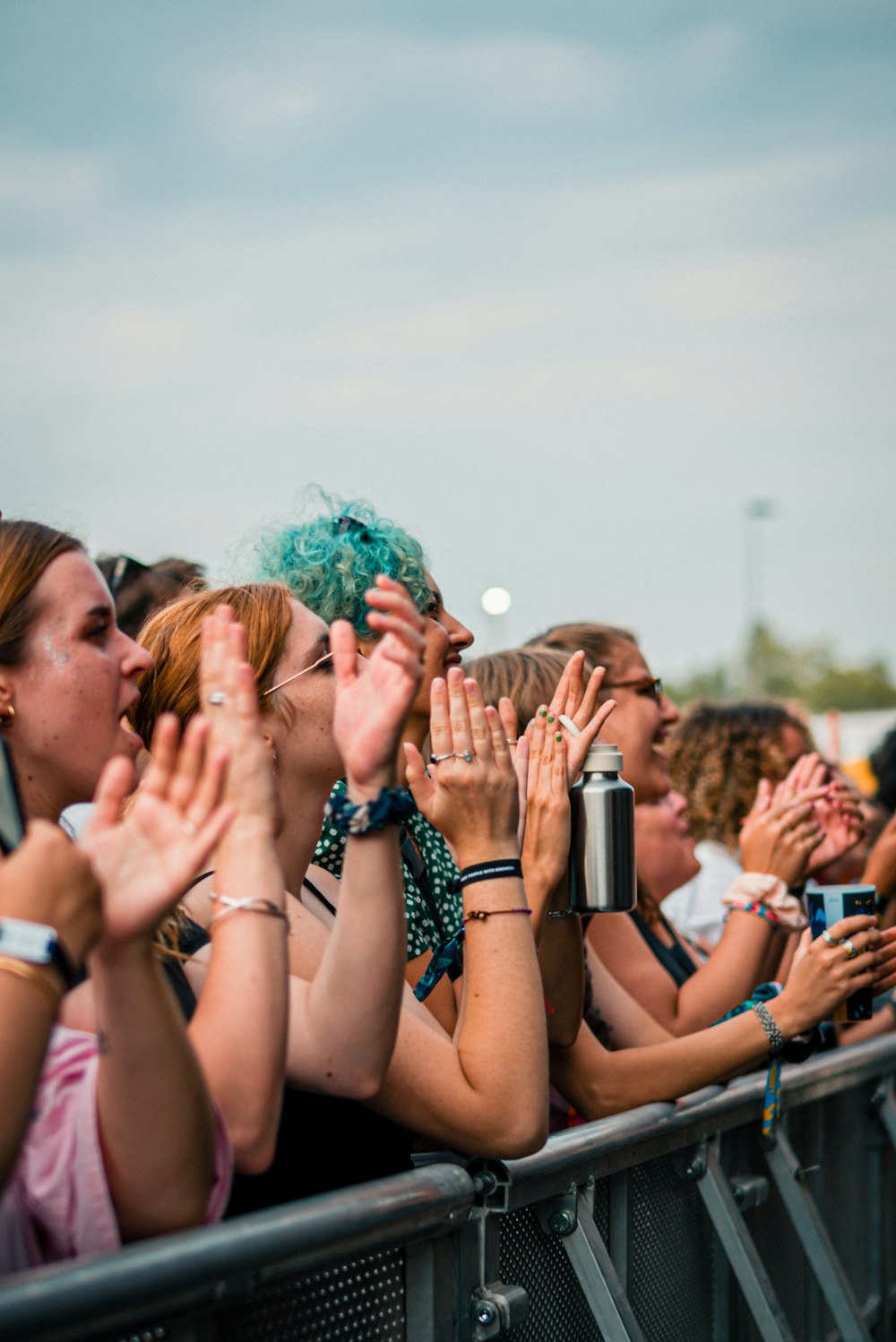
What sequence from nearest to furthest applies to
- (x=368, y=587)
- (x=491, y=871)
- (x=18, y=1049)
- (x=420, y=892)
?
(x=18, y=1049) → (x=491, y=871) → (x=420, y=892) → (x=368, y=587)

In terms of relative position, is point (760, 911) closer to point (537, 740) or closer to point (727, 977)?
point (727, 977)

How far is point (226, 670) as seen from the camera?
72.7 inches

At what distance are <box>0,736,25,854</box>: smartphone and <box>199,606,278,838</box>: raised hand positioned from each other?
0.82 ft

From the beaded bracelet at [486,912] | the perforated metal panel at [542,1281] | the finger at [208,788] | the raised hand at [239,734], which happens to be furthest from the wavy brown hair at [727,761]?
the finger at [208,788]

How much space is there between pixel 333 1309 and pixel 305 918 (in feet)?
2.00

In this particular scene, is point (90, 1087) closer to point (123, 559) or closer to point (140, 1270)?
point (140, 1270)

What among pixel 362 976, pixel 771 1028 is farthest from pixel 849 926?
pixel 362 976

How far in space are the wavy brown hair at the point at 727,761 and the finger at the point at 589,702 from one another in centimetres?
262

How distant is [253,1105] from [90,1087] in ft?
0.69

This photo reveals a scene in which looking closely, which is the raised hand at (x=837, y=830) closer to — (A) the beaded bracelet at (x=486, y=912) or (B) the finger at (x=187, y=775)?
(A) the beaded bracelet at (x=486, y=912)

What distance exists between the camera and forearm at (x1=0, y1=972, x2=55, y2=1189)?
138 cm

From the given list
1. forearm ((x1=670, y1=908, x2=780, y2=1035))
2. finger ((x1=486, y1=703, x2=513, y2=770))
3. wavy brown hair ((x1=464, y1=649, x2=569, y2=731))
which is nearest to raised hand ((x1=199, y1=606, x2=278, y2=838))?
finger ((x1=486, y1=703, x2=513, y2=770))

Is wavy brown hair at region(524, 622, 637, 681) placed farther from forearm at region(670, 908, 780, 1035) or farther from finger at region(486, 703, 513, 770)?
finger at region(486, 703, 513, 770)

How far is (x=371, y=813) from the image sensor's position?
192 cm
